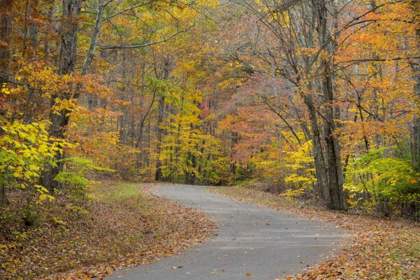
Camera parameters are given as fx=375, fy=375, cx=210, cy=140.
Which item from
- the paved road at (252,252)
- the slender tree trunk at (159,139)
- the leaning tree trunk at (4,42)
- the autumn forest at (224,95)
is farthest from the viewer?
the slender tree trunk at (159,139)

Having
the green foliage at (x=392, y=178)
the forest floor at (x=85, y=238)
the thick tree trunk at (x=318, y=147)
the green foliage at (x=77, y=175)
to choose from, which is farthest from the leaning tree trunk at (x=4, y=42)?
the green foliage at (x=392, y=178)

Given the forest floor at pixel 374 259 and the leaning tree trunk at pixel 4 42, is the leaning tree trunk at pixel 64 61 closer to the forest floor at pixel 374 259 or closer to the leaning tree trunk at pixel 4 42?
the leaning tree trunk at pixel 4 42

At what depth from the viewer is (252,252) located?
8180 millimetres

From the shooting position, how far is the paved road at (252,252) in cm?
666

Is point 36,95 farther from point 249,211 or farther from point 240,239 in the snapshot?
point 249,211

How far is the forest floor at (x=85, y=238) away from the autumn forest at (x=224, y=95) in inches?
19.2

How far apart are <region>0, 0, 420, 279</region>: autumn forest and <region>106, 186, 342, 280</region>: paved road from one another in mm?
2805

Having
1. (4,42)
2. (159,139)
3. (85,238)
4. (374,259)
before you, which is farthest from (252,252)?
(159,139)

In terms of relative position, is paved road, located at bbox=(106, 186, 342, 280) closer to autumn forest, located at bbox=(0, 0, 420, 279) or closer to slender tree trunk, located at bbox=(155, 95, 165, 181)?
autumn forest, located at bbox=(0, 0, 420, 279)

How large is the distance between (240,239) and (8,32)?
25.1 ft

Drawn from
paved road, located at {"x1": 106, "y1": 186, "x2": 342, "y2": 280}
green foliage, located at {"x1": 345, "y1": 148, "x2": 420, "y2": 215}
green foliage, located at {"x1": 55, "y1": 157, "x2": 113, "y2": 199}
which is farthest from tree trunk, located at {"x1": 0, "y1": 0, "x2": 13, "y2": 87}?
green foliage, located at {"x1": 345, "y1": 148, "x2": 420, "y2": 215}

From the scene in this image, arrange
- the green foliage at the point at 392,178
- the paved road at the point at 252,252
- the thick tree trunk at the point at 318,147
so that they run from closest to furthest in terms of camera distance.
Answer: the paved road at the point at 252,252 → the green foliage at the point at 392,178 → the thick tree trunk at the point at 318,147

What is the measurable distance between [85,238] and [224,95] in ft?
78.3

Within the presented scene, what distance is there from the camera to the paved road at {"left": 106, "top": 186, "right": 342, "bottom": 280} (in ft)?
21.9
